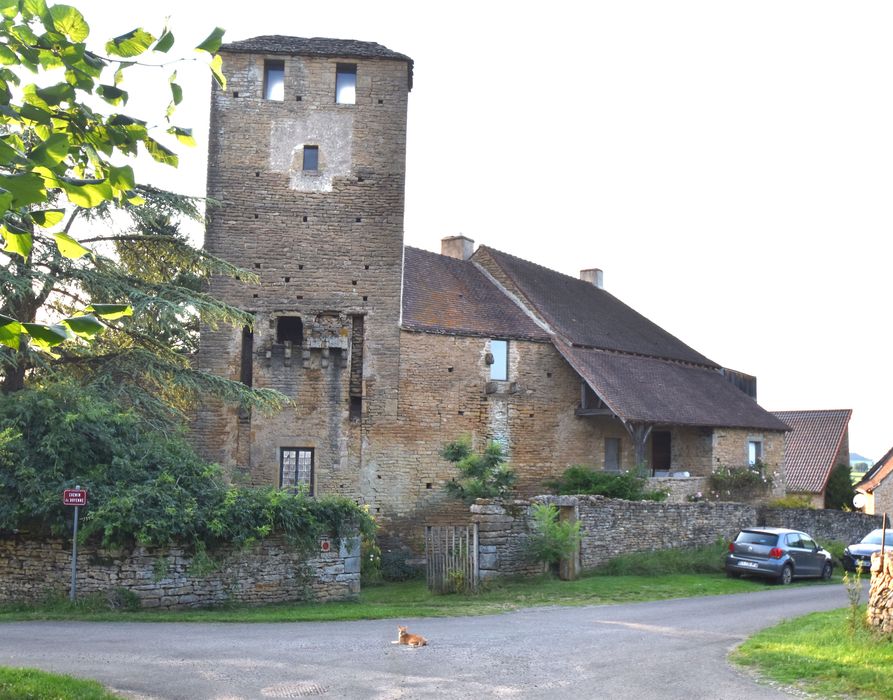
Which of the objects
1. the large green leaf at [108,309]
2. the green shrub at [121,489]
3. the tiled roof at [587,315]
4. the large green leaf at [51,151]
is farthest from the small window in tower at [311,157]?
the large green leaf at [108,309]

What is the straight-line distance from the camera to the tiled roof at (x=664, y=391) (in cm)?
2558

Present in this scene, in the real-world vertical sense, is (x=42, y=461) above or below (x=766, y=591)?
above

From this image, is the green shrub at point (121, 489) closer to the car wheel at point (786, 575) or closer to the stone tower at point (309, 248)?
the stone tower at point (309, 248)

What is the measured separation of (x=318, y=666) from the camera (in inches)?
400

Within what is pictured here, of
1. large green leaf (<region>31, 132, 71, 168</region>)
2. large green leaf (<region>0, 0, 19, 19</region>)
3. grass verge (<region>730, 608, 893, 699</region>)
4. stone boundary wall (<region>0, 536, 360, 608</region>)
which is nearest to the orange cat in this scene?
grass verge (<region>730, 608, 893, 699</region>)

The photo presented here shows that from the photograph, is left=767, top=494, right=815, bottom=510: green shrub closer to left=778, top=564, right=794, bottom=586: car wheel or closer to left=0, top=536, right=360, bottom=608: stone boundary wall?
left=778, top=564, right=794, bottom=586: car wheel

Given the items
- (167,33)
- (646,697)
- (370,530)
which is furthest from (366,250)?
(167,33)

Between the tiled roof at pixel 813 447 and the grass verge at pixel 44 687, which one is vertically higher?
the tiled roof at pixel 813 447

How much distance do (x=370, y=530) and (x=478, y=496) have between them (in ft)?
17.5

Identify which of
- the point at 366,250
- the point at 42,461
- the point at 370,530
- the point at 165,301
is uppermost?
the point at 366,250

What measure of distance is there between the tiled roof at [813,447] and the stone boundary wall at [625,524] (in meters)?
9.17

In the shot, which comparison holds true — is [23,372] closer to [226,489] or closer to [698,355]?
[226,489]

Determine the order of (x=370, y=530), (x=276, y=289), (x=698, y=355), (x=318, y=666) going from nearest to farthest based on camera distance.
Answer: (x=318, y=666) < (x=370, y=530) < (x=276, y=289) < (x=698, y=355)

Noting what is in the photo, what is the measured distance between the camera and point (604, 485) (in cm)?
2362
